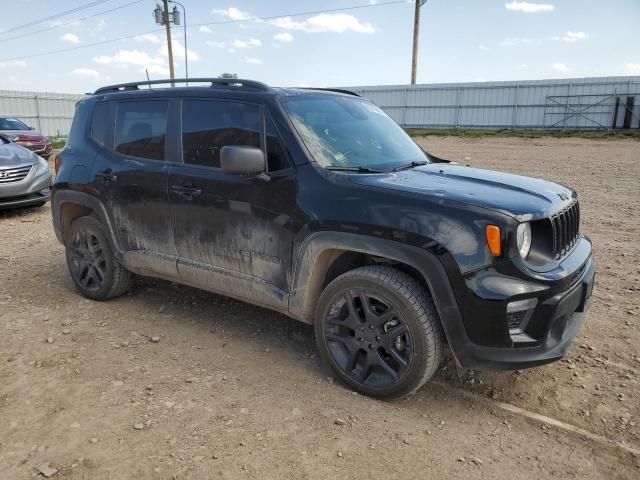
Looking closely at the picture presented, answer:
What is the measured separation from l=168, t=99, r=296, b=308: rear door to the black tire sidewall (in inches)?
38.5

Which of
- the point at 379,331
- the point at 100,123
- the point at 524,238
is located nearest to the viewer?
the point at 524,238

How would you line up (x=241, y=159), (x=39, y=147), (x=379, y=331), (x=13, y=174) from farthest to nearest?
(x=39, y=147) < (x=13, y=174) < (x=241, y=159) < (x=379, y=331)

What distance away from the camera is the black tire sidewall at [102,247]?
15.3ft

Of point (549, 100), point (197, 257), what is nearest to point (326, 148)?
point (197, 257)

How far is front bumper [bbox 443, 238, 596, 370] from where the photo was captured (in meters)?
2.72

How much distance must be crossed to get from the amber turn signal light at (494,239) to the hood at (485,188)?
0.40 feet

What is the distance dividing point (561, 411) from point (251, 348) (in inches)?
84.3

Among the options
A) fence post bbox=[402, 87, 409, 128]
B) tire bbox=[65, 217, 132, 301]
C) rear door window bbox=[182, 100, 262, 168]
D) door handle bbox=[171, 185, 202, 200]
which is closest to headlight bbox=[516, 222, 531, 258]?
rear door window bbox=[182, 100, 262, 168]

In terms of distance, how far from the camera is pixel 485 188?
314 cm

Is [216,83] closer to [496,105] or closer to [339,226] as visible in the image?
[339,226]

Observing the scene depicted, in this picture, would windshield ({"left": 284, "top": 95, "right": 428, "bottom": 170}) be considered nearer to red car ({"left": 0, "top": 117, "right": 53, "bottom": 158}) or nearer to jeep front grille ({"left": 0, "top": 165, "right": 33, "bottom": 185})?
jeep front grille ({"left": 0, "top": 165, "right": 33, "bottom": 185})

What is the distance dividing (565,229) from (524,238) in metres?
0.50

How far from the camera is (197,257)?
397cm

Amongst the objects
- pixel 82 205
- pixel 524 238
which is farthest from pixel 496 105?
pixel 524 238
